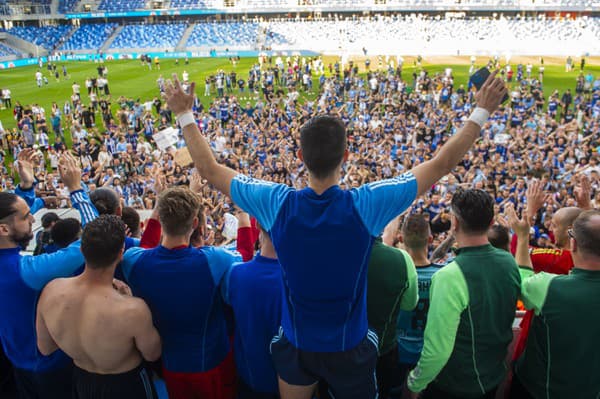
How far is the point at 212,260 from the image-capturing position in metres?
2.65

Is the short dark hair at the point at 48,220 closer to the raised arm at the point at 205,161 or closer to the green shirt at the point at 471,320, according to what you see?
the raised arm at the point at 205,161

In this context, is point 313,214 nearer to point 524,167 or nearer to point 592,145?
point 524,167

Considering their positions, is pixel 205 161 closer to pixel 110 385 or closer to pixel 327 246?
pixel 327 246

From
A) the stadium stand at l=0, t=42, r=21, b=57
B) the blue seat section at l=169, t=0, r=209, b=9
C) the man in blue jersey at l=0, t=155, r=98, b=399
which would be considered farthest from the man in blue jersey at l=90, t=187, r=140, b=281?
the blue seat section at l=169, t=0, r=209, b=9

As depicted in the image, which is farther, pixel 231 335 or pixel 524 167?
pixel 524 167

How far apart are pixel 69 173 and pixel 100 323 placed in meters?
1.33

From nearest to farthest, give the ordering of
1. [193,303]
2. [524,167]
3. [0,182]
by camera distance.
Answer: [193,303]
[524,167]
[0,182]

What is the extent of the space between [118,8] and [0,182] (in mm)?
53910

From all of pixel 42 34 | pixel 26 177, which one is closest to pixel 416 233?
pixel 26 177

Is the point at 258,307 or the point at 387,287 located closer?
the point at 258,307

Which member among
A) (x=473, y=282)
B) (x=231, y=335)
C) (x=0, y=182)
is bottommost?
(x=0, y=182)

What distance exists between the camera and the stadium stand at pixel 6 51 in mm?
46062

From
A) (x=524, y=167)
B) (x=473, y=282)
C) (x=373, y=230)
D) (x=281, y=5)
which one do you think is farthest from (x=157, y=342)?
(x=281, y=5)

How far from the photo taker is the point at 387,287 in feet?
9.13
